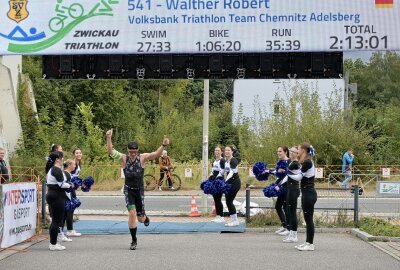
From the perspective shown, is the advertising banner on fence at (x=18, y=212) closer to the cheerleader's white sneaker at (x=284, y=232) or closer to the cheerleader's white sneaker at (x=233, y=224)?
the cheerleader's white sneaker at (x=233, y=224)

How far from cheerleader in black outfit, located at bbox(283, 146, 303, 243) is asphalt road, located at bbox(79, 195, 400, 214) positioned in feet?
12.6

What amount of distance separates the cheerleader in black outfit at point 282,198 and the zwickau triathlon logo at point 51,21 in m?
7.80

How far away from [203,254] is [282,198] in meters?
3.40

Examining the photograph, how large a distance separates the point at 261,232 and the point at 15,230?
212 inches

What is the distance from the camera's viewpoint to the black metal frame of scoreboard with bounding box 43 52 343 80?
19.4 meters

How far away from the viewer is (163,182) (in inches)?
1188

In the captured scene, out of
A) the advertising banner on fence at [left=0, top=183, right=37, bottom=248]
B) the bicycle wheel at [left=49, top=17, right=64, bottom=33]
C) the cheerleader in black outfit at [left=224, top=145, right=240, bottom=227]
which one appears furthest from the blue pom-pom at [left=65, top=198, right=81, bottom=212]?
the bicycle wheel at [left=49, top=17, right=64, bottom=33]

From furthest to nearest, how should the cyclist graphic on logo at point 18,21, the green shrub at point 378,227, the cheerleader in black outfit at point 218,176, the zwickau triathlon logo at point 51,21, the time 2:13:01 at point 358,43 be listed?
1. the cyclist graphic on logo at point 18,21
2. the zwickau triathlon logo at point 51,21
3. the time 2:13:01 at point 358,43
4. the cheerleader in black outfit at point 218,176
5. the green shrub at point 378,227

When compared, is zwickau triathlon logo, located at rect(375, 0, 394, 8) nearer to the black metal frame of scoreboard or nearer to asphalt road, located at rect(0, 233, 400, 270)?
the black metal frame of scoreboard

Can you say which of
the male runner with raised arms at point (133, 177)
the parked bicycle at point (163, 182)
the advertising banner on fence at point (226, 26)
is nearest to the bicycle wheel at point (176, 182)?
the parked bicycle at point (163, 182)

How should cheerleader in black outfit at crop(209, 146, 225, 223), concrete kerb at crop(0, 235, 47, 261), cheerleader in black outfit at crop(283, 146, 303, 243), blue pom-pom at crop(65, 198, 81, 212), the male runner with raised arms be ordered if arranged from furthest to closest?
cheerleader in black outfit at crop(209, 146, 225, 223) → blue pom-pom at crop(65, 198, 81, 212) → cheerleader in black outfit at crop(283, 146, 303, 243) → the male runner with raised arms → concrete kerb at crop(0, 235, 47, 261)

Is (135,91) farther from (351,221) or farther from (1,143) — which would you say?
(351,221)

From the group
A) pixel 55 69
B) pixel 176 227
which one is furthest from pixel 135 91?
pixel 176 227

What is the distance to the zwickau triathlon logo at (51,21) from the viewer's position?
20.1 meters
